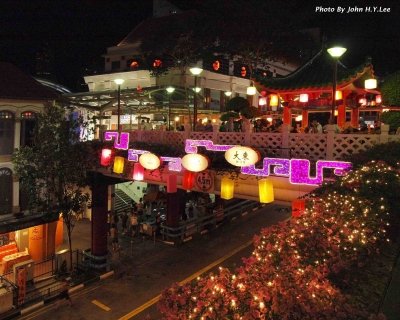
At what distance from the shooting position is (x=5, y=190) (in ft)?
67.1

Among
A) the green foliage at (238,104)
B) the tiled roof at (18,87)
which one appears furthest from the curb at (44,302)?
the tiled roof at (18,87)

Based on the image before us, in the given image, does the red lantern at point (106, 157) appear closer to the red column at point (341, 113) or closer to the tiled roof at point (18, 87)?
the tiled roof at point (18, 87)

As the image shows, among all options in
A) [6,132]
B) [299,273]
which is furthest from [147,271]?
[299,273]

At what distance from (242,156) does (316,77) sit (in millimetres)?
6961

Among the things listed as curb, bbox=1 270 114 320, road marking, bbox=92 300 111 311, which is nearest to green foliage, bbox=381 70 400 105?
road marking, bbox=92 300 111 311

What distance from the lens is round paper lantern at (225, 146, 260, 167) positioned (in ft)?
35.3

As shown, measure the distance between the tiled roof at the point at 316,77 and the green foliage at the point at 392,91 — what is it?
110cm

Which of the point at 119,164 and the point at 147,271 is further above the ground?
the point at 119,164

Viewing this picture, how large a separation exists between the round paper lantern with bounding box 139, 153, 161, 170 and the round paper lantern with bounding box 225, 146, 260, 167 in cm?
356

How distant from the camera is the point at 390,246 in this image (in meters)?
6.69

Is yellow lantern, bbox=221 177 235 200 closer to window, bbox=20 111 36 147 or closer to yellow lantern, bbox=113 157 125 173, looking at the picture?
yellow lantern, bbox=113 157 125 173

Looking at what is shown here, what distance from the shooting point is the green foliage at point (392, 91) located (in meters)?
12.9

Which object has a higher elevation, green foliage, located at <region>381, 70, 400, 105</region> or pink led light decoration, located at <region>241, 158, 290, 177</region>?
green foliage, located at <region>381, 70, 400, 105</region>

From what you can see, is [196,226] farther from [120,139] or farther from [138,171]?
[120,139]
